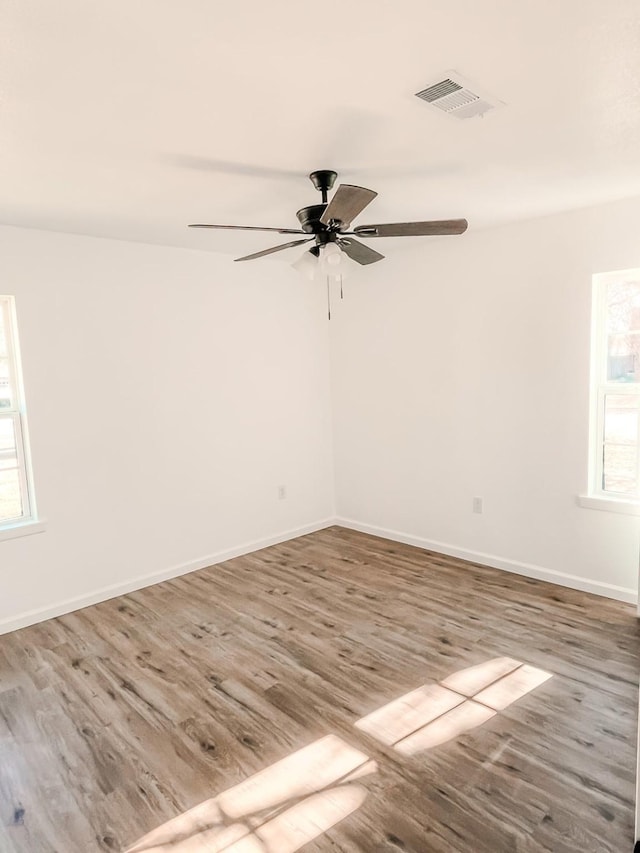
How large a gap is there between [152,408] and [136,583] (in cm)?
127

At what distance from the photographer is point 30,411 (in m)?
3.45

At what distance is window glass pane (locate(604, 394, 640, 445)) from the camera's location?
3.46m

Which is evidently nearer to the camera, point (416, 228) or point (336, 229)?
point (416, 228)

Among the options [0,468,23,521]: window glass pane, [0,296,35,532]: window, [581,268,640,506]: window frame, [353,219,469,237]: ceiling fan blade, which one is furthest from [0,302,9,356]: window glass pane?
[581,268,640,506]: window frame

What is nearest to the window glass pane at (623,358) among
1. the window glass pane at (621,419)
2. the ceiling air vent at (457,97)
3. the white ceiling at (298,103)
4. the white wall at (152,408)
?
the window glass pane at (621,419)

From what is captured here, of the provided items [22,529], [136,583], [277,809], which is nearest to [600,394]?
[277,809]

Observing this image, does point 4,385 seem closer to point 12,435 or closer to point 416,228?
point 12,435

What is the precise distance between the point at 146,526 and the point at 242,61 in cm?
320

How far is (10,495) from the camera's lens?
139 inches

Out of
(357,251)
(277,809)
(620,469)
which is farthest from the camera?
(620,469)

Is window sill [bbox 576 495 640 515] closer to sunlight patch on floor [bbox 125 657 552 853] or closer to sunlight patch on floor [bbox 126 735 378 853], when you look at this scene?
sunlight patch on floor [bbox 125 657 552 853]

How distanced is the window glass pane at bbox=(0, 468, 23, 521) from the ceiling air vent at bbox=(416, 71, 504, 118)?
3.18 metres

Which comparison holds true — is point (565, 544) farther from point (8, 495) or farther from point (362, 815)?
point (8, 495)

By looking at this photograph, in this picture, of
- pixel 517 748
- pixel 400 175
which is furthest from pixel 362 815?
pixel 400 175
